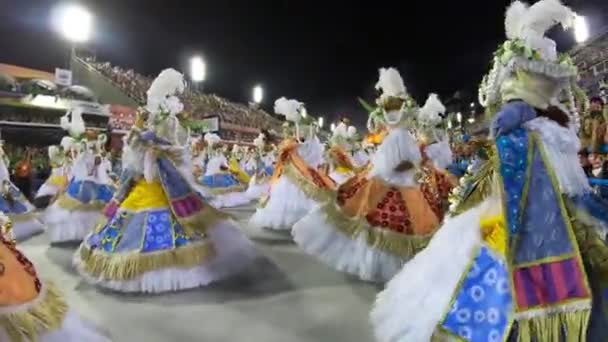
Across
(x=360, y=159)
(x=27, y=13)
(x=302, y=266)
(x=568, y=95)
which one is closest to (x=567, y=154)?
(x=568, y=95)

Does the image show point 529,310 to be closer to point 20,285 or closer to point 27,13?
point 20,285

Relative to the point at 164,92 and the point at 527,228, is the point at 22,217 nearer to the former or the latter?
the point at 164,92

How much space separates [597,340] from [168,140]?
3713 mm

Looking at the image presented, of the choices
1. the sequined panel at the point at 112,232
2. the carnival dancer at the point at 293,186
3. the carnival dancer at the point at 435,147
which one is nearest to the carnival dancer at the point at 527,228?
the sequined panel at the point at 112,232

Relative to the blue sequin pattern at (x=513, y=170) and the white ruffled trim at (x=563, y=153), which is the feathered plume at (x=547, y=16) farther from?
the blue sequin pattern at (x=513, y=170)

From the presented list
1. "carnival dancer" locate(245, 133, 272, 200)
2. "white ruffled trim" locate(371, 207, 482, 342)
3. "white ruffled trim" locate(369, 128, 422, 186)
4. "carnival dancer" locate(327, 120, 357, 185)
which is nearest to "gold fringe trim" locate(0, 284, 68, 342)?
"white ruffled trim" locate(371, 207, 482, 342)

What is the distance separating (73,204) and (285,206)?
3.05 metres

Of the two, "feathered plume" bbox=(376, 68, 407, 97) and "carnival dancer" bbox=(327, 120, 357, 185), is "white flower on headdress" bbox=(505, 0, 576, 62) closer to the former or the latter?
"feathered plume" bbox=(376, 68, 407, 97)

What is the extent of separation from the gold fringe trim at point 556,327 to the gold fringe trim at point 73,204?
6.22 m

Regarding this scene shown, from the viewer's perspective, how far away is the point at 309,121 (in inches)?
290

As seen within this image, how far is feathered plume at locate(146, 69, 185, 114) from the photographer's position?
4.52 m

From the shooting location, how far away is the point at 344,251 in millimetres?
4387

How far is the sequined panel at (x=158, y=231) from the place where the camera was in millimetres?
4000

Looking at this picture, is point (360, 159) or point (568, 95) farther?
point (360, 159)
